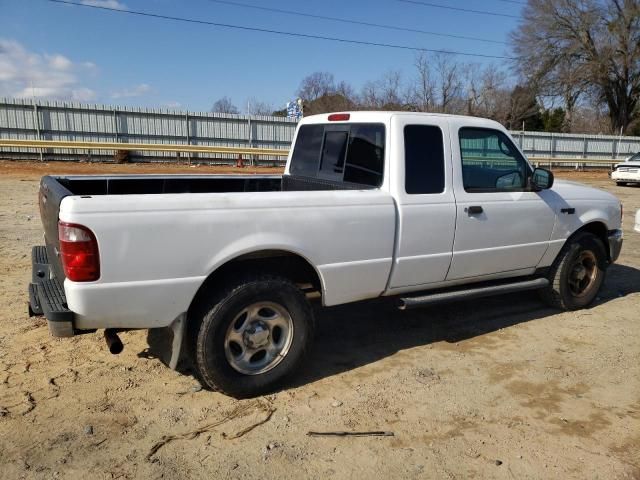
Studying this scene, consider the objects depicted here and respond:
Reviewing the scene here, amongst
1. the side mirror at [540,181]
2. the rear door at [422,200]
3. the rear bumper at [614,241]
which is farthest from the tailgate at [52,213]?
the rear bumper at [614,241]

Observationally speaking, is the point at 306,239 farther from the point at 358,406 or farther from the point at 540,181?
the point at 540,181

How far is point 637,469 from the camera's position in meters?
3.09

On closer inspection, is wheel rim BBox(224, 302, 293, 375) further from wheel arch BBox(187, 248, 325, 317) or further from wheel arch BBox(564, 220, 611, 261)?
wheel arch BBox(564, 220, 611, 261)

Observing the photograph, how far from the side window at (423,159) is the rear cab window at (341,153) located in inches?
8.5

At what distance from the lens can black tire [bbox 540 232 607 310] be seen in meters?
5.56

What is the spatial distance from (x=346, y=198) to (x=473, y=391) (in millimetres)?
1717

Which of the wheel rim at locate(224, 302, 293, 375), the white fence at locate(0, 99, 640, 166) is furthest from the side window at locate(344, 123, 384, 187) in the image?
the white fence at locate(0, 99, 640, 166)

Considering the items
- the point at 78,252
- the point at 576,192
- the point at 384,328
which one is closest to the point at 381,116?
the point at 384,328

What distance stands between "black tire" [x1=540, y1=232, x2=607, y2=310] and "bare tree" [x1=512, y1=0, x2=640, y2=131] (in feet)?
151

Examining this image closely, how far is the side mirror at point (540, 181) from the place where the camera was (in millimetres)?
5000

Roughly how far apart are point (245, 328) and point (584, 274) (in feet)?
13.3

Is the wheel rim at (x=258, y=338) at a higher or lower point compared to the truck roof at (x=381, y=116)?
lower

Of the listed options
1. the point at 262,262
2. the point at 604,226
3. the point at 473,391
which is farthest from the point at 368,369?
the point at 604,226

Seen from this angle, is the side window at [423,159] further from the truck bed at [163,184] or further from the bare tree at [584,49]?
the bare tree at [584,49]
